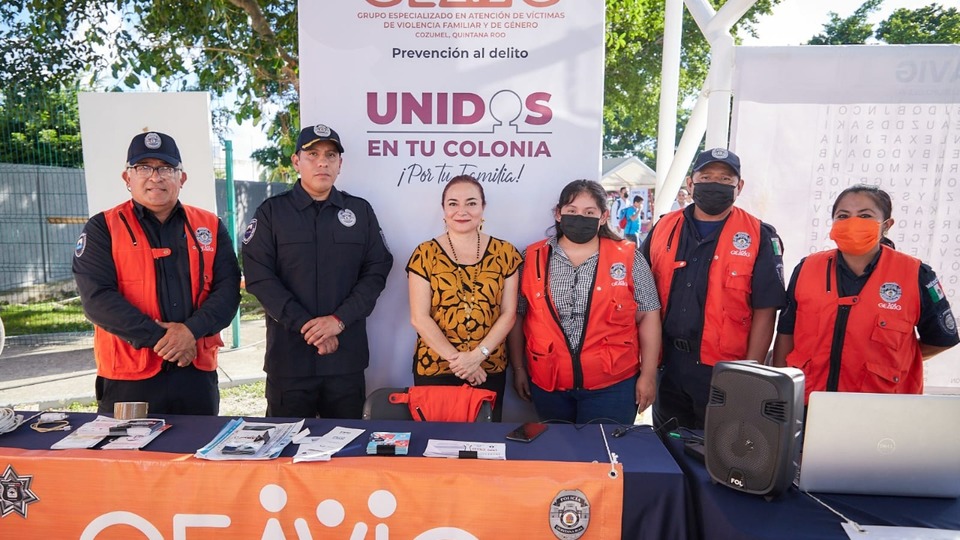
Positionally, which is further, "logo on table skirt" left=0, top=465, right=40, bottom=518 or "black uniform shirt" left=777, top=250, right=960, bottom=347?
"black uniform shirt" left=777, top=250, right=960, bottom=347

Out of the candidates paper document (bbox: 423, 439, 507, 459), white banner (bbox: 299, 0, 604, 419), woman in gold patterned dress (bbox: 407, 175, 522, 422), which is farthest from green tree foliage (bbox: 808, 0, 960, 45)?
paper document (bbox: 423, 439, 507, 459)

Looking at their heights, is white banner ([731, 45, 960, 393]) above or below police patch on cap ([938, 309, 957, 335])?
above

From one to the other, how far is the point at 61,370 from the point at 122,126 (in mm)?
2809

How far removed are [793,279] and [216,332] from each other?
2.67m

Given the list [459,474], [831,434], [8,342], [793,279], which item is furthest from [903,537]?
[8,342]

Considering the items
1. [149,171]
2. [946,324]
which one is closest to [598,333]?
[946,324]

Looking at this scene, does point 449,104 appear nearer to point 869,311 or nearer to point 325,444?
point 325,444

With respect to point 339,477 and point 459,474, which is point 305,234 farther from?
point 459,474

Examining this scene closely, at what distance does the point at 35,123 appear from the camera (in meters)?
5.68

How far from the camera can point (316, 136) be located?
8.66 ft

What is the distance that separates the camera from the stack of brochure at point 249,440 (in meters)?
1.73

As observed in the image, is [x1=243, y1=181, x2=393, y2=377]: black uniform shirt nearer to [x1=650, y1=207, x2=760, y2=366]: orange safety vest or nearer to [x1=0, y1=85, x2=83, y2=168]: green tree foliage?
[x1=650, y1=207, x2=760, y2=366]: orange safety vest

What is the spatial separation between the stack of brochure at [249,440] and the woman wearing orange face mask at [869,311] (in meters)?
2.17

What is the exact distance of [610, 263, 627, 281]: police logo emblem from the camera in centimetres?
246
